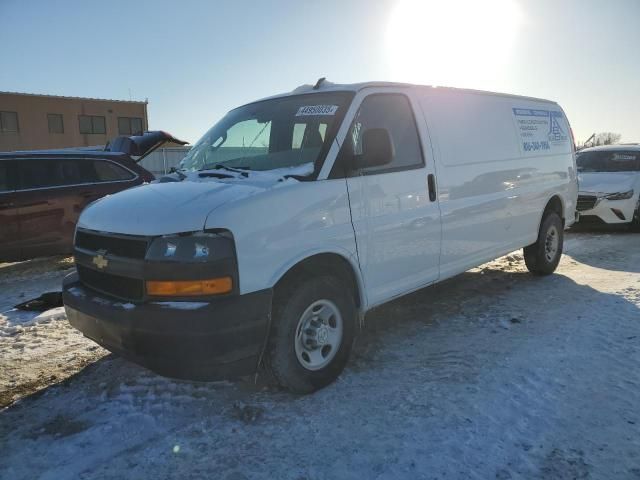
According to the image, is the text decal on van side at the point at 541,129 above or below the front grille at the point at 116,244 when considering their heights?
above

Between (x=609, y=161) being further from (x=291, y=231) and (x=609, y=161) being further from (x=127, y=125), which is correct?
(x=127, y=125)

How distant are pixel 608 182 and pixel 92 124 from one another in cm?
3447

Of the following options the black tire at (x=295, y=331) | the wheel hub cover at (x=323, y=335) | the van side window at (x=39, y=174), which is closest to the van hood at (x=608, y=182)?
the black tire at (x=295, y=331)

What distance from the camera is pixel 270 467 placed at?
2672 mm

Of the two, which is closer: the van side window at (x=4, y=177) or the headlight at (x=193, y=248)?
the headlight at (x=193, y=248)

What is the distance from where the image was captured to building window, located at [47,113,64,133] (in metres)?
34.6

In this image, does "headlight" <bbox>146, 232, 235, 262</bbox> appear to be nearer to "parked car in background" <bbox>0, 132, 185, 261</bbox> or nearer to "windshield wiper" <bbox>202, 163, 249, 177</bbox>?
"windshield wiper" <bbox>202, 163, 249, 177</bbox>

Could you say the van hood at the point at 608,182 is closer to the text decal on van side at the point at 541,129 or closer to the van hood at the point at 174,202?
the text decal on van side at the point at 541,129

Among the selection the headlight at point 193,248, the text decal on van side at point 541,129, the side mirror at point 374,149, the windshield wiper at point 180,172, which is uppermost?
the text decal on van side at point 541,129

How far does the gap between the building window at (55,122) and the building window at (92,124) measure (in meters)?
1.22

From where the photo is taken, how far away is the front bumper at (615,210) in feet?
32.0

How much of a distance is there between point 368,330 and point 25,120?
36.0 meters

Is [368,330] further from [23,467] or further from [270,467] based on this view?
[23,467]

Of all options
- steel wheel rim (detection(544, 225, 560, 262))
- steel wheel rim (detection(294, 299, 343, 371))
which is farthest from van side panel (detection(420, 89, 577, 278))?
steel wheel rim (detection(294, 299, 343, 371))
